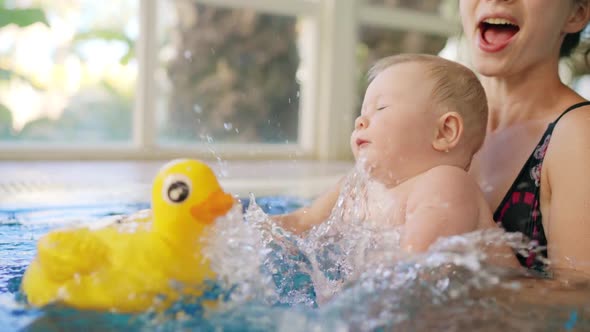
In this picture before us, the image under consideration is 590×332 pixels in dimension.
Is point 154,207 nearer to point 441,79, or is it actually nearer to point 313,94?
point 441,79

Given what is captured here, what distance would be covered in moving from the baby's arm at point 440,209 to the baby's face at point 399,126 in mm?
89

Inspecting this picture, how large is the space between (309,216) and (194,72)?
213 inches

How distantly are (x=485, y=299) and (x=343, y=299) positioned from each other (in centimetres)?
24

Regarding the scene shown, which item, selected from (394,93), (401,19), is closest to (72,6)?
(401,19)

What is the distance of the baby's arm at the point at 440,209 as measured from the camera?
3.85ft

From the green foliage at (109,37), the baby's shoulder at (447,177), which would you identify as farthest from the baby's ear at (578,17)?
the green foliage at (109,37)

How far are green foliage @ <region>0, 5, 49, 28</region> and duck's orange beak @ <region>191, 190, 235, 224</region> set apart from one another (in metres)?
5.03

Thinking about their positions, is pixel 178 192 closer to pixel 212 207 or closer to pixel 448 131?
pixel 212 207

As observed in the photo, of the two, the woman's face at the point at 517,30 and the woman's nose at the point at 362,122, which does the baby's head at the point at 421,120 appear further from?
the woman's face at the point at 517,30

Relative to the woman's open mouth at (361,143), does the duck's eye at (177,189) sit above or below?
below

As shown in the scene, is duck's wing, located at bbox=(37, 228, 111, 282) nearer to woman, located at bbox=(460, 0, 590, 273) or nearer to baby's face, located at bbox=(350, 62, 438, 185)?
baby's face, located at bbox=(350, 62, 438, 185)

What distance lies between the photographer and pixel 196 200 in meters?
0.97

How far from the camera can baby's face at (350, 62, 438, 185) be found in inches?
53.1

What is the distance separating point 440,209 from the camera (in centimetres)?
120
